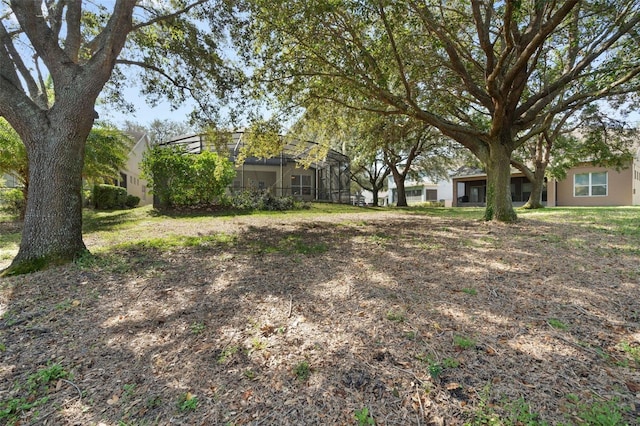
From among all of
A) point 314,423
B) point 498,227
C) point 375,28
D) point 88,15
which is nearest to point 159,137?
point 88,15

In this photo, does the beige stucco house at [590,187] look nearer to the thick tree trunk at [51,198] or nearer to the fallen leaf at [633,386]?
the fallen leaf at [633,386]

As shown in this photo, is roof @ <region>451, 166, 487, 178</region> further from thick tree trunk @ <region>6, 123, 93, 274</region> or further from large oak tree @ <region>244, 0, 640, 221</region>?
thick tree trunk @ <region>6, 123, 93, 274</region>

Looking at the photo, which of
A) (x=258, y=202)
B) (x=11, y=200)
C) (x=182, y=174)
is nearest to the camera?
(x=182, y=174)

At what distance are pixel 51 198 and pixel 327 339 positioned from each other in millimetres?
4488

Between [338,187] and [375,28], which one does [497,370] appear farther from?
[338,187]

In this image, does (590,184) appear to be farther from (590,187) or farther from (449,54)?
(449,54)

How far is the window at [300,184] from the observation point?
67.8 ft

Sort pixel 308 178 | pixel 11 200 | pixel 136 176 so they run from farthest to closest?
pixel 136 176
pixel 308 178
pixel 11 200

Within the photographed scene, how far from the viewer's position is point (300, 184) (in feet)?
68.5

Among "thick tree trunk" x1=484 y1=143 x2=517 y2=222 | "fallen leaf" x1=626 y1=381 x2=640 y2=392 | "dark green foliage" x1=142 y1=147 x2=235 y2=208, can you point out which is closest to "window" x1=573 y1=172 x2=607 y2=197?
"thick tree trunk" x1=484 y1=143 x2=517 y2=222

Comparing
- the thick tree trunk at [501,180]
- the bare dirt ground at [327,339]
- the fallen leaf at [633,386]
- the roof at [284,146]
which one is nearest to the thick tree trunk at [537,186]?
the thick tree trunk at [501,180]

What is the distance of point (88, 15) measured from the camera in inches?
304

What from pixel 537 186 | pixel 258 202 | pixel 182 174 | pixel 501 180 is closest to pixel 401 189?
pixel 537 186

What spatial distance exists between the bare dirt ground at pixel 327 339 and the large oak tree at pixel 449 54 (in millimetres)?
4099
